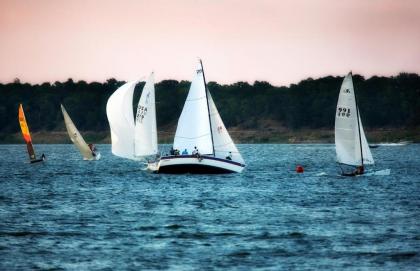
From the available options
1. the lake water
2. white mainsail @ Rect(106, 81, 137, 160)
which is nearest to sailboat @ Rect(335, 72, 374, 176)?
the lake water

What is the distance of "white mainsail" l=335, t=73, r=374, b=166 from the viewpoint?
249ft

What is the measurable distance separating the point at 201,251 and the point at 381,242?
8281 millimetres

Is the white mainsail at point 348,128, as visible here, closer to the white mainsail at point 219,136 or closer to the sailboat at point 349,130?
the sailboat at point 349,130

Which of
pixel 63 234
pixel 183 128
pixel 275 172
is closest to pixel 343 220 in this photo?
pixel 63 234

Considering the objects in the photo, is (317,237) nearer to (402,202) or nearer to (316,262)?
(316,262)

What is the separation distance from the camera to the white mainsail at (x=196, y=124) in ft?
255

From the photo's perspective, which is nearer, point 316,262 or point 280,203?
point 316,262

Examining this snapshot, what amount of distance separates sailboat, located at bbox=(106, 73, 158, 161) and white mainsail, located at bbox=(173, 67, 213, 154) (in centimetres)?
736

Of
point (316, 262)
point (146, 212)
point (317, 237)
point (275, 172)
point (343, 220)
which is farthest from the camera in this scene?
point (275, 172)

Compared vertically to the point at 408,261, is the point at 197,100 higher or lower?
higher

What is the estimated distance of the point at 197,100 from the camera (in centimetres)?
7844

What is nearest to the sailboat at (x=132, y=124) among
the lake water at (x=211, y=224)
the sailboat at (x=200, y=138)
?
the lake water at (x=211, y=224)

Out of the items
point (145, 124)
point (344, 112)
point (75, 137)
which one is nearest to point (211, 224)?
point (344, 112)

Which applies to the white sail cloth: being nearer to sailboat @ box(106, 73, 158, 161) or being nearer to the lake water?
the lake water
